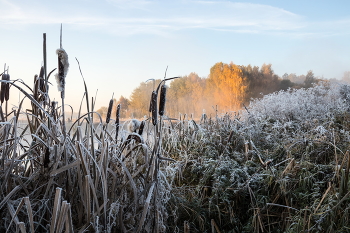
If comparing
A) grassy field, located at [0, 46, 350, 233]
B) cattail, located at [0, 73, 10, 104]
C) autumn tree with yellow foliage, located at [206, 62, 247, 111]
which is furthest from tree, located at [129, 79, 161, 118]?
cattail, located at [0, 73, 10, 104]

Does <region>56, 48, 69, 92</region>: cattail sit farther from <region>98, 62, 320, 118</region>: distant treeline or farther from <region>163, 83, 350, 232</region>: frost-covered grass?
<region>98, 62, 320, 118</region>: distant treeline

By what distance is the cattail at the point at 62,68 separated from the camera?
0.89m

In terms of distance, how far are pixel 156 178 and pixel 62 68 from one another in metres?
0.47

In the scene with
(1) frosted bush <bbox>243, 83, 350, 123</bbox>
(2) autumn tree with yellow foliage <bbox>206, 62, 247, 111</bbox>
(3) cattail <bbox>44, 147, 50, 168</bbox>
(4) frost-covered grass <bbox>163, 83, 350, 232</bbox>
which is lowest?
(4) frost-covered grass <bbox>163, 83, 350, 232</bbox>

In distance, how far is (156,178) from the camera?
3.56 feet

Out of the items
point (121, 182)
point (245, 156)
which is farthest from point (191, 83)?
point (121, 182)

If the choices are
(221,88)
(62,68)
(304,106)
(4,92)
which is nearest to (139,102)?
(221,88)

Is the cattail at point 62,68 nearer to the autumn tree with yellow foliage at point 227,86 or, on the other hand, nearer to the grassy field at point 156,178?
the grassy field at point 156,178

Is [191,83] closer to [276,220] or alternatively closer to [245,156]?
[245,156]

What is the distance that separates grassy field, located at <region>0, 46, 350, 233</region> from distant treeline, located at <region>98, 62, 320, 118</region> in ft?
11.1

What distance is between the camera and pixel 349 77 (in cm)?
697

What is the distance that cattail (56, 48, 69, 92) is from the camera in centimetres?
89

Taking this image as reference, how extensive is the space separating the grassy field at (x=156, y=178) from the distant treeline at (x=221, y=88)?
3379 millimetres

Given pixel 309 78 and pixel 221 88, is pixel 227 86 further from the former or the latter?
pixel 309 78
